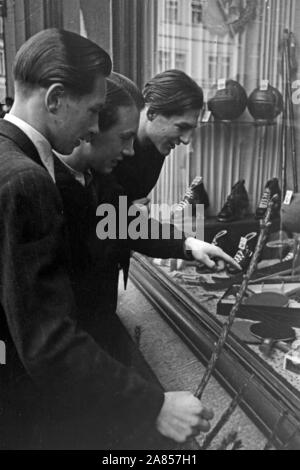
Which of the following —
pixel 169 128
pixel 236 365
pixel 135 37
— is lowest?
pixel 236 365

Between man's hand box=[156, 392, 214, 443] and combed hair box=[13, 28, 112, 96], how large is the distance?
19.6 inches

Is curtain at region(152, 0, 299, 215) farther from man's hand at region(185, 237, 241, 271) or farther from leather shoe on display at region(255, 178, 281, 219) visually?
man's hand at region(185, 237, 241, 271)

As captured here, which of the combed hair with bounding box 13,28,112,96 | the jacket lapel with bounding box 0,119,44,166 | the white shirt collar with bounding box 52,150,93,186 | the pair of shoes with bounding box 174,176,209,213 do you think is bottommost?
the pair of shoes with bounding box 174,176,209,213

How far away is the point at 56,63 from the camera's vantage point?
2.22ft

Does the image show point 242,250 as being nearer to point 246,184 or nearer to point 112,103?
point 112,103

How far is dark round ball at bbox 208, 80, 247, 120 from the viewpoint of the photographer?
5.56ft

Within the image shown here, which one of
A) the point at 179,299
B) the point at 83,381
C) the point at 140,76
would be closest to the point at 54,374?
the point at 83,381

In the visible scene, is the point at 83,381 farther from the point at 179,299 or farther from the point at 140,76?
the point at 140,76

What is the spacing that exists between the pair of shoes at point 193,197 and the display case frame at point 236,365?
0.74 ft

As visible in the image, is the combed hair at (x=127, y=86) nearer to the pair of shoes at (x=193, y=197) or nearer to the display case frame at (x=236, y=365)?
the pair of shoes at (x=193, y=197)

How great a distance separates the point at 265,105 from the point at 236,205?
48 centimetres

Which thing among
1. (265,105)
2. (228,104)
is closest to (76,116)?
(228,104)

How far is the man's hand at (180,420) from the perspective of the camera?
652 mm

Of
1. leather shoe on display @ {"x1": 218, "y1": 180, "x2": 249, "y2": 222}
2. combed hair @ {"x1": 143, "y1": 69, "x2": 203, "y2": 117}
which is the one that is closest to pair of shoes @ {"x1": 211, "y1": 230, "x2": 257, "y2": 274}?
leather shoe on display @ {"x1": 218, "y1": 180, "x2": 249, "y2": 222}
